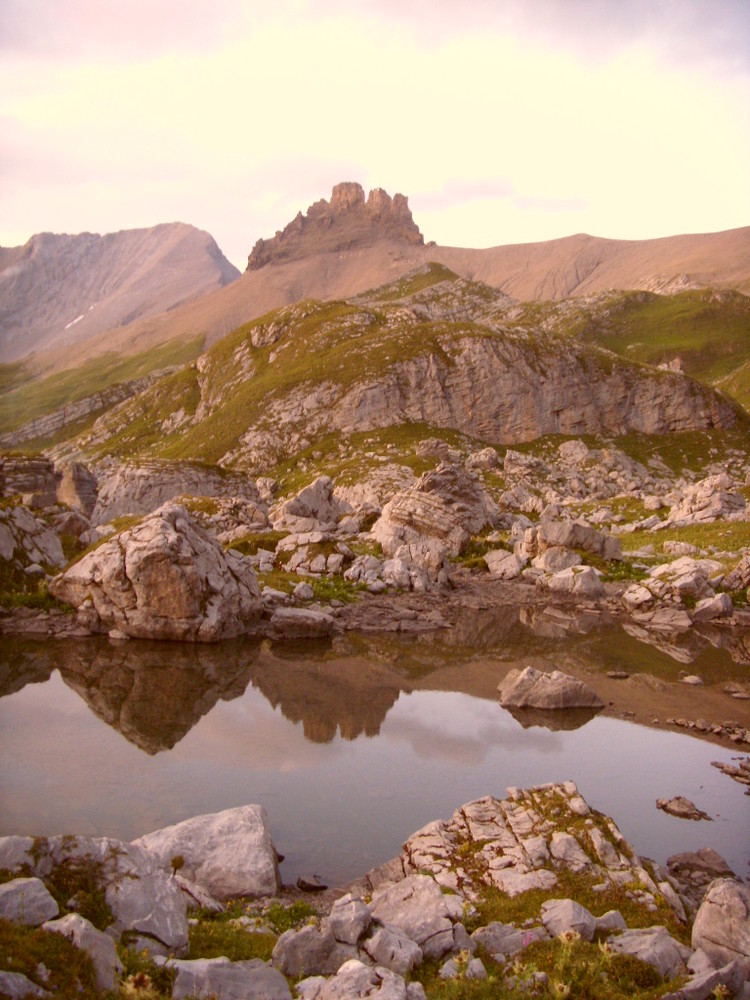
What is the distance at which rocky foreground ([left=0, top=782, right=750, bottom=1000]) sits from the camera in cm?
1114

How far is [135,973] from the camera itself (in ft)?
34.7

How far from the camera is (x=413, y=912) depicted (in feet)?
47.9

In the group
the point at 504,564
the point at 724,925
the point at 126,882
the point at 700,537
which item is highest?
the point at 126,882

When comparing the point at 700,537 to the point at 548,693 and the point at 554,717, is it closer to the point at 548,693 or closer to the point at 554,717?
the point at 548,693

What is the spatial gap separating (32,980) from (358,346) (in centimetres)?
12649

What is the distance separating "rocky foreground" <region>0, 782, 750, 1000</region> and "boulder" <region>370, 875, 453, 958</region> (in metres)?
0.03

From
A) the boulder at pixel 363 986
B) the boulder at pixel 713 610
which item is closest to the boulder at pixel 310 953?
the boulder at pixel 363 986

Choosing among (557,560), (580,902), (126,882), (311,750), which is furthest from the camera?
(557,560)

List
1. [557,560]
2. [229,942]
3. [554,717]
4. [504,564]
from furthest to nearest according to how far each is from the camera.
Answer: [504,564] < [557,560] < [554,717] < [229,942]

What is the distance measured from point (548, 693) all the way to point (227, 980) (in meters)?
22.3

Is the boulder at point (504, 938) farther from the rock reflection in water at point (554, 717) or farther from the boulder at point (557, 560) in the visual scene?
the boulder at point (557, 560)

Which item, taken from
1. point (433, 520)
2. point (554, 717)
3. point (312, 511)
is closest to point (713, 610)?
point (554, 717)

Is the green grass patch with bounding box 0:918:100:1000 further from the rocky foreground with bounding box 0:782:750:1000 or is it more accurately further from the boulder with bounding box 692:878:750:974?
the boulder with bounding box 692:878:750:974

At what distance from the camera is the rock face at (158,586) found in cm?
3856
